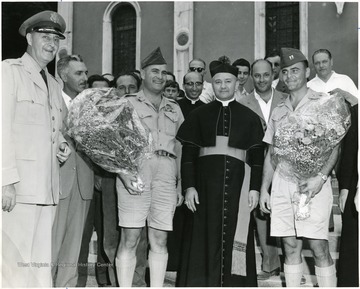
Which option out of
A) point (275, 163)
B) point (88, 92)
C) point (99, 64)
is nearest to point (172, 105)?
point (88, 92)

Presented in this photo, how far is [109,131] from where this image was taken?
174 inches

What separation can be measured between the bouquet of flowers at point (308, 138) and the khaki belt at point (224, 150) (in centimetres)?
55

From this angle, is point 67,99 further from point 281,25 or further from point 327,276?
point 281,25

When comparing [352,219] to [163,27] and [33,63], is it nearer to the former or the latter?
[33,63]

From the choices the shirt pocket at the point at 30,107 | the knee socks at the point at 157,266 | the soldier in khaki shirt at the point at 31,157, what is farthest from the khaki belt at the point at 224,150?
the shirt pocket at the point at 30,107

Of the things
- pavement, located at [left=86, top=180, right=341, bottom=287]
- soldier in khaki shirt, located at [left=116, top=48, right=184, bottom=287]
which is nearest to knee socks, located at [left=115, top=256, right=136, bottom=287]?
soldier in khaki shirt, located at [left=116, top=48, right=184, bottom=287]

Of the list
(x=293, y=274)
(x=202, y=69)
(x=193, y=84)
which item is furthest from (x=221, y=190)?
(x=202, y=69)

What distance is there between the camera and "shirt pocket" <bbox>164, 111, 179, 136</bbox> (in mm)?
5020

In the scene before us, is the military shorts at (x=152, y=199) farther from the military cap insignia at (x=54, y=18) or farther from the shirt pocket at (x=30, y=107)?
the military cap insignia at (x=54, y=18)

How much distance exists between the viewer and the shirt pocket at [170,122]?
502 cm

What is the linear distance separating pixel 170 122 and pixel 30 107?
1513 mm

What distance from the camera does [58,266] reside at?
4.84 meters

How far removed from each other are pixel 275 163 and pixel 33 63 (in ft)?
7.79

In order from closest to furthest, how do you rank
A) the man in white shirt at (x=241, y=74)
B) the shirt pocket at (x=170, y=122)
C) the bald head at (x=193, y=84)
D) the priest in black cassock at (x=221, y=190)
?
the priest in black cassock at (x=221, y=190) < the shirt pocket at (x=170, y=122) < the bald head at (x=193, y=84) < the man in white shirt at (x=241, y=74)
